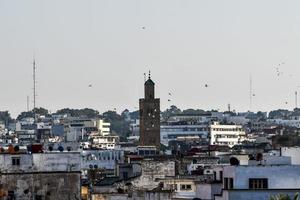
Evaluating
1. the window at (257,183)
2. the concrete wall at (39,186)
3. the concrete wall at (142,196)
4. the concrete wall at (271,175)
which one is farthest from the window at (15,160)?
the window at (257,183)

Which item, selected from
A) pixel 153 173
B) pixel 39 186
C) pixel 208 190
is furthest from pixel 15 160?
pixel 153 173

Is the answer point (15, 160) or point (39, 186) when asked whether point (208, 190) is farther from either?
point (15, 160)

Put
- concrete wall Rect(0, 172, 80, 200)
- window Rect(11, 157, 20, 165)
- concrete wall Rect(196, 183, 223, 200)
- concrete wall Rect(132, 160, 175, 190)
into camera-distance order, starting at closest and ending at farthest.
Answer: concrete wall Rect(196, 183, 223, 200)
concrete wall Rect(0, 172, 80, 200)
window Rect(11, 157, 20, 165)
concrete wall Rect(132, 160, 175, 190)

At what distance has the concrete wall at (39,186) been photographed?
91.0 meters

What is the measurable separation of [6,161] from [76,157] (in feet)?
14.9

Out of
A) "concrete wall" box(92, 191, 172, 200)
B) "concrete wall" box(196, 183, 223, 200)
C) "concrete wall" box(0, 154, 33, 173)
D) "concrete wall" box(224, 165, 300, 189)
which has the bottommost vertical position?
"concrete wall" box(92, 191, 172, 200)

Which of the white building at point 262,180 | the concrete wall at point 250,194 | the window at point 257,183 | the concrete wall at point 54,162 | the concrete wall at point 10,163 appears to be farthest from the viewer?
the concrete wall at point 54,162

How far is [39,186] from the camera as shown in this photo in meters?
91.4

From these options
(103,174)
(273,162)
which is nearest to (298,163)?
(273,162)

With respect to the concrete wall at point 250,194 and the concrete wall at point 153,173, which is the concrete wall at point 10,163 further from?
the concrete wall at point 250,194

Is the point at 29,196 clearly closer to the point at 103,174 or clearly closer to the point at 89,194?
the point at 89,194

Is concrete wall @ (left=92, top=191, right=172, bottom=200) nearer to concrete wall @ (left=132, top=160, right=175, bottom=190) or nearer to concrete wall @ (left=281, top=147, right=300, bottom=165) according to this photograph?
concrete wall @ (left=281, top=147, right=300, bottom=165)

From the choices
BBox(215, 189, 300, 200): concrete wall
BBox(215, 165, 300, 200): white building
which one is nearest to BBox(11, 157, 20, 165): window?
BBox(215, 165, 300, 200): white building

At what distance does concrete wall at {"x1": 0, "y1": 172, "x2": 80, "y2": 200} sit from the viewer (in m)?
91.0
